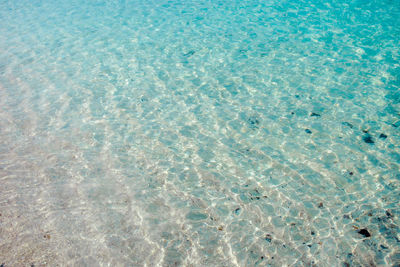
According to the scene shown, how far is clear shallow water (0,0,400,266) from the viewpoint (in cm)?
482

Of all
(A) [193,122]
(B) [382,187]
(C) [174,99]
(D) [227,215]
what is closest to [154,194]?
(D) [227,215]

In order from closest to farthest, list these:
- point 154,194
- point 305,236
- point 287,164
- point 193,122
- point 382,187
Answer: point 305,236 → point 154,194 → point 382,187 → point 287,164 → point 193,122

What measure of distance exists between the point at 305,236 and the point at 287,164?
1.89m

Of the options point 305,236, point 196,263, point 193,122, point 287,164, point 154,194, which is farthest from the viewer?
point 193,122

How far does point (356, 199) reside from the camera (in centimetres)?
584

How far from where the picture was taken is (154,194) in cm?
569

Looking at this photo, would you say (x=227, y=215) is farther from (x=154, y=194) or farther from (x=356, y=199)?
(x=356, y=199)

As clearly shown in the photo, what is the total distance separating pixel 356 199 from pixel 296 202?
1273 mm

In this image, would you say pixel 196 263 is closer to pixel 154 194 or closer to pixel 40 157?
pixel 154 194

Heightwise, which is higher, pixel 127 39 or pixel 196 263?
pixel 196 263

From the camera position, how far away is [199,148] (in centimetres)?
693

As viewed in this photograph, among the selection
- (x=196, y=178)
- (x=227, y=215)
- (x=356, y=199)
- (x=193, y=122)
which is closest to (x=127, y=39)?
(x=193, y=122)

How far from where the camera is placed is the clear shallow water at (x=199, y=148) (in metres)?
4.82

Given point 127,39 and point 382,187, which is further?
point 127,39
